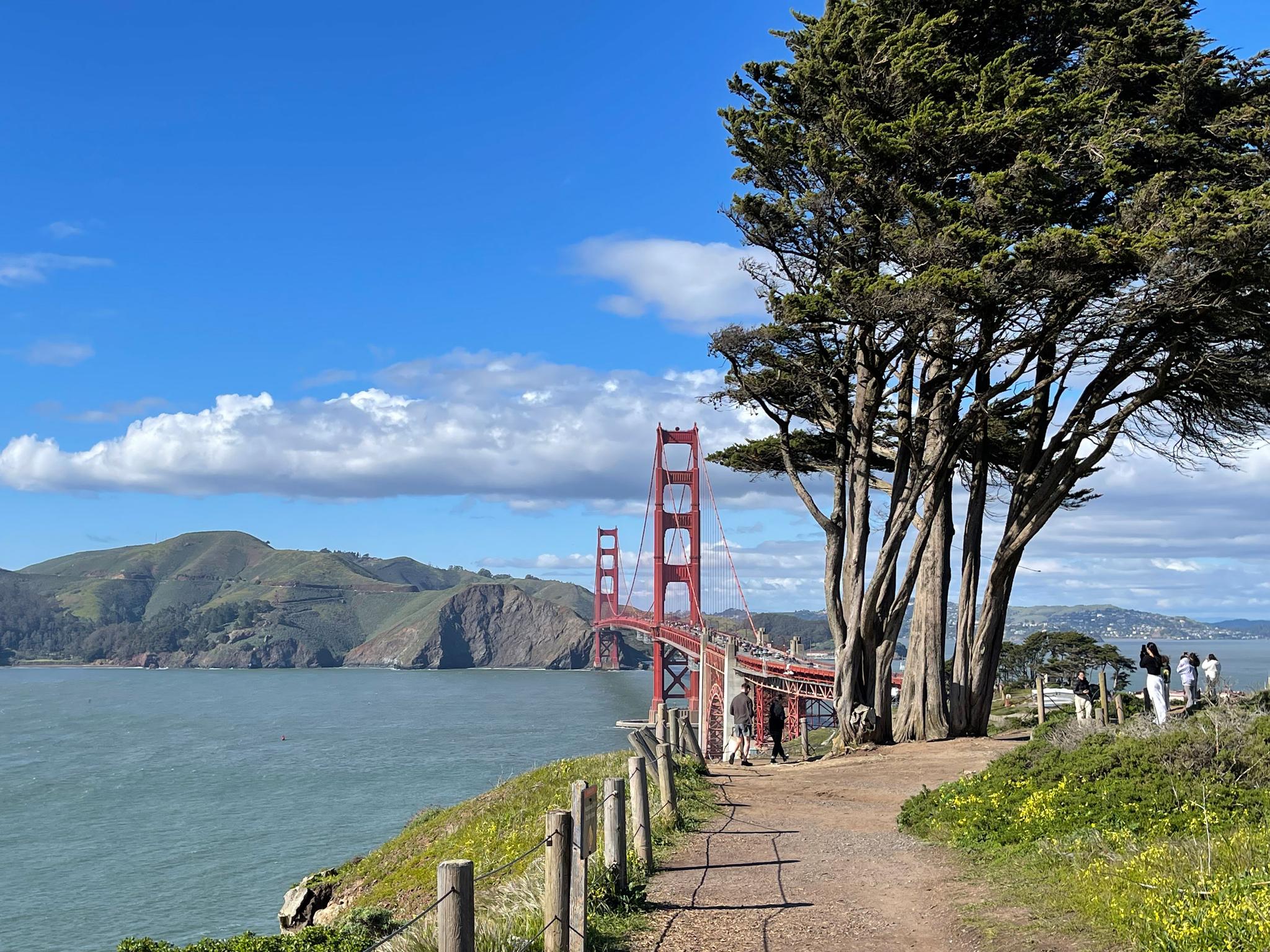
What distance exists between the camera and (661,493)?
73.2 m

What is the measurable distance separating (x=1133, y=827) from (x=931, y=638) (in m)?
10.0

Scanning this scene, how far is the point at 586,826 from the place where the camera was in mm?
6445

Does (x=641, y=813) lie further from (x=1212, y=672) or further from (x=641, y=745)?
(x=1212, y=672)

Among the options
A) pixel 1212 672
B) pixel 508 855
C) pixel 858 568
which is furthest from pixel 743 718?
pixel 1212 672

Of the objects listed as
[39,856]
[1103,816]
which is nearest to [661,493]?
[39,856]

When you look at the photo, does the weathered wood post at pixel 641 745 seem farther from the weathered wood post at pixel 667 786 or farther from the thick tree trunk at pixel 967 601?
the thick tree trunk at pixel 967 601

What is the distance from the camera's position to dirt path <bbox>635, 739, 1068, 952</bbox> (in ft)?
21.5

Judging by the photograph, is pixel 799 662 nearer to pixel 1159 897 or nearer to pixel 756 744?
pixel 756 744

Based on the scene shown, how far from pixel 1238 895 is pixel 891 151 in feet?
37.2

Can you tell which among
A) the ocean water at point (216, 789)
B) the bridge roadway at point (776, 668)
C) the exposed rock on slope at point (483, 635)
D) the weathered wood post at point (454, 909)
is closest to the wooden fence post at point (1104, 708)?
the weathered wood post at point (454, 909)

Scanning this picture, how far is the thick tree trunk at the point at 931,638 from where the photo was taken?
17344mm

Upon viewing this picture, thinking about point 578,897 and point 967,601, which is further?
point 967,601

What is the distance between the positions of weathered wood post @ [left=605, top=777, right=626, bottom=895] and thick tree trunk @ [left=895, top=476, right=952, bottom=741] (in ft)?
35.6

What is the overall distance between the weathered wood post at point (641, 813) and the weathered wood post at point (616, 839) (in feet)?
2.48
